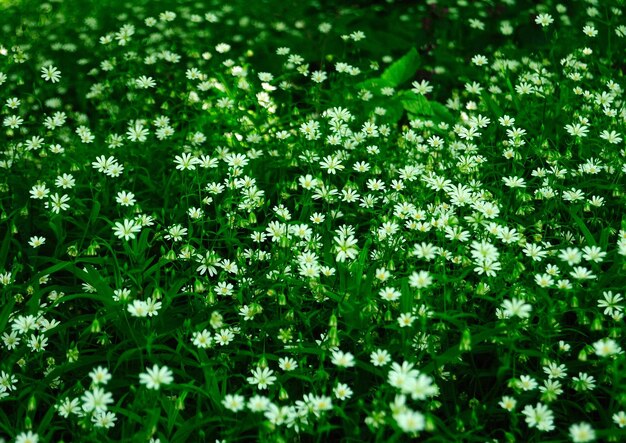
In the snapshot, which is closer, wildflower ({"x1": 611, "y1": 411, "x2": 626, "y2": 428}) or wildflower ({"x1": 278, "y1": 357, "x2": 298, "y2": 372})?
wildflower ({"x1": 611, "y1": 411, "x2": 626, "y2": 428})

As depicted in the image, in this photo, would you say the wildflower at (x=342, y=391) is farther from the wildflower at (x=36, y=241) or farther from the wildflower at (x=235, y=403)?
the wildflower at (x=36, y=241)

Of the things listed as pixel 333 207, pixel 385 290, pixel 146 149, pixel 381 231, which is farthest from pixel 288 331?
pixel 146 149

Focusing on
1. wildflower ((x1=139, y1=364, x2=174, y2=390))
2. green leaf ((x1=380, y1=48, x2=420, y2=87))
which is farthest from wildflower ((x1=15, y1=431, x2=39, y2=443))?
green leaf ((x1=380, y1=48, x2=420, y2=87))

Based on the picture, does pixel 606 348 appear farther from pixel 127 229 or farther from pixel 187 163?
pixel 187 163

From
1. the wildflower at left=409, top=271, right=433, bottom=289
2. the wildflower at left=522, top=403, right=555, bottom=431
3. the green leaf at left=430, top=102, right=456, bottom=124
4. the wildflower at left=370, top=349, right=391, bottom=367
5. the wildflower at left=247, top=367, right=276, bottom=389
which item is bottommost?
the green leaf at left=430, top=102, right=456, bottom=124

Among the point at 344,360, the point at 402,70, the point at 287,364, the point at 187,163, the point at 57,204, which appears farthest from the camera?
the point at 402,70

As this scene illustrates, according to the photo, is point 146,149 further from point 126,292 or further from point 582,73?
point 582,73

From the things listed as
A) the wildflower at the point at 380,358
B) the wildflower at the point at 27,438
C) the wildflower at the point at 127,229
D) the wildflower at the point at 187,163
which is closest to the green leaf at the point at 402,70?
the wildflower at the point at 187,163

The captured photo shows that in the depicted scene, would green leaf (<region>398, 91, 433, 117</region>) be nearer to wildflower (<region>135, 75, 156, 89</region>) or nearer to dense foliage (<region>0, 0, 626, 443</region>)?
dense foliage (<region>0, 0, 626, 443</region>)

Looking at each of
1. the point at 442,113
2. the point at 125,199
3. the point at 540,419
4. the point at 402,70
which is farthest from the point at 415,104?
the point at 540,419
